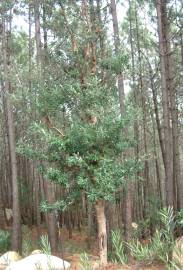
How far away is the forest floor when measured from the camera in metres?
6.18

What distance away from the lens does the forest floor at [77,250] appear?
6.18 metres

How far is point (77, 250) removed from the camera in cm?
1445

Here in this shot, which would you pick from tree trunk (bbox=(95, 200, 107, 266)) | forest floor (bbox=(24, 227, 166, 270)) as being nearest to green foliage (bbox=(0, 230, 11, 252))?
forest floor (bbox=(24, 227, 166, 270))

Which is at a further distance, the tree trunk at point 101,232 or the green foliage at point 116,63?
the green foliage at point 116,63

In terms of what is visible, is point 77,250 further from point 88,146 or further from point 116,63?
point 116,63

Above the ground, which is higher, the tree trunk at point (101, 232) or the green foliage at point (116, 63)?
the green foliage at point (116, 63)

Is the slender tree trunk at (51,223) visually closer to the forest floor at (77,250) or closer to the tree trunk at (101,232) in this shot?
the forest floor at (77,250)

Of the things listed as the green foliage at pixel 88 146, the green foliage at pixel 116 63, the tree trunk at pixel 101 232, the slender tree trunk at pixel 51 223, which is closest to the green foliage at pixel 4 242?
the slender tree trunk at pixel 51 223

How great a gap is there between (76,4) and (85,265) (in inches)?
206

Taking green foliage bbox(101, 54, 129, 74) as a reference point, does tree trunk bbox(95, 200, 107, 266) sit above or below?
below

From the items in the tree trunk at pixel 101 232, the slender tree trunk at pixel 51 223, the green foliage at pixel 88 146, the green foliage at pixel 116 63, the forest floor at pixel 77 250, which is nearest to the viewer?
the forest floor at pixel 77 250

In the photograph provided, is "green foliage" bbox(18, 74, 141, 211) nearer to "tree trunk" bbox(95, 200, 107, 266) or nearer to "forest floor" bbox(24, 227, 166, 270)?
"tree trunk" bbox(95, 200, 107, 266)

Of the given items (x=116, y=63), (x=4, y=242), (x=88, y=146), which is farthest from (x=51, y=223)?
(x=116, y=63)

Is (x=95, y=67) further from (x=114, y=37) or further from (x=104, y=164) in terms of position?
(x=104, y=164)
